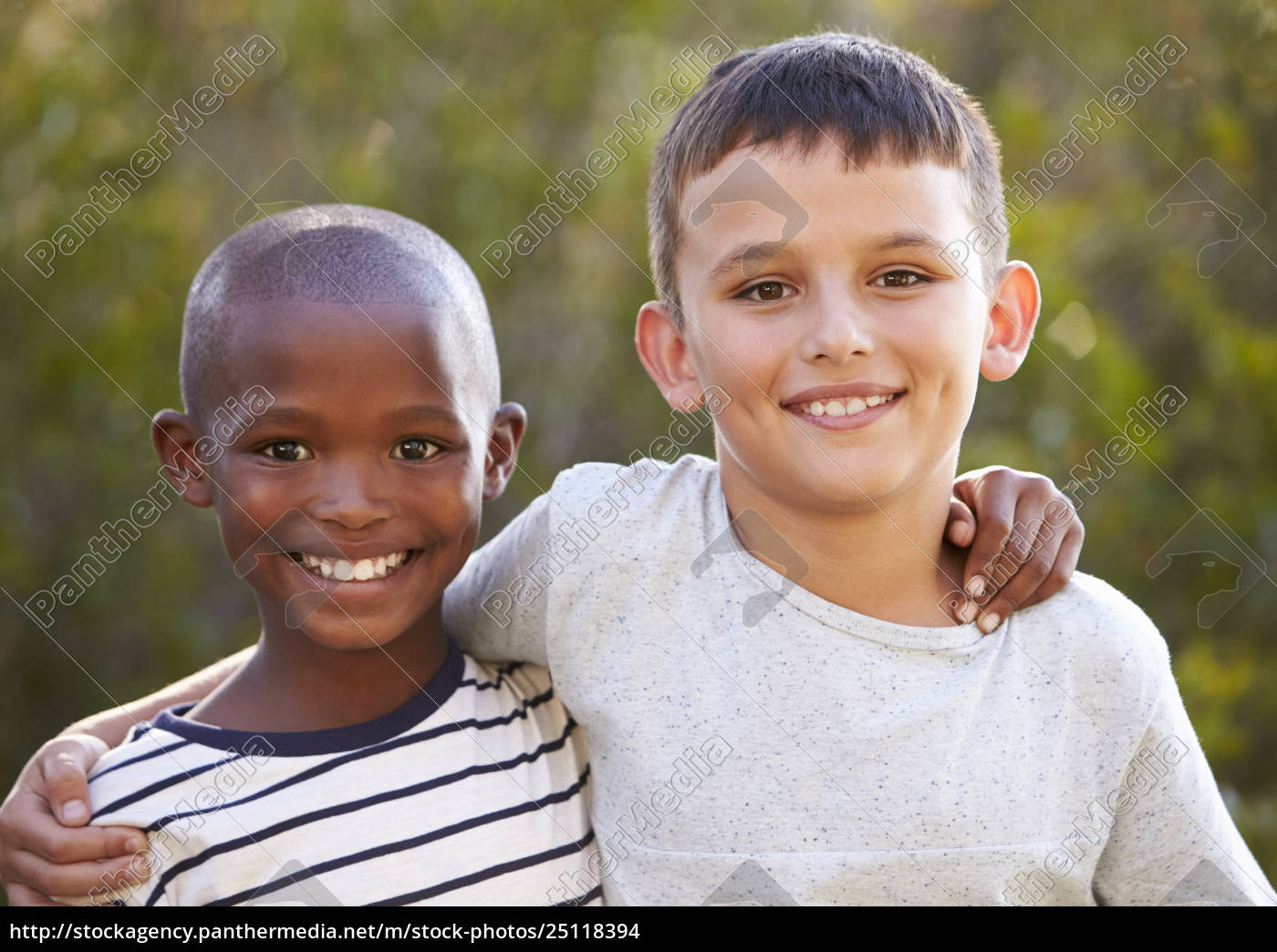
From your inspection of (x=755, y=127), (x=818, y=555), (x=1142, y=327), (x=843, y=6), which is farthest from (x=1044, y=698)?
(x=843, y=6)

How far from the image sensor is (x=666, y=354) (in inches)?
84.5

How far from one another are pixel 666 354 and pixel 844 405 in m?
0.40

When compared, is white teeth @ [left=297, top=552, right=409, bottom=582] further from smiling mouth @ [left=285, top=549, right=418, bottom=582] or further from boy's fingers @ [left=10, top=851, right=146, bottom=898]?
boy's fingers @ [left=10, top=851, right=146, bottom=898]

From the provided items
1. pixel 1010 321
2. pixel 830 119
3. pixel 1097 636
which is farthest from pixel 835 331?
pixel 1097 636

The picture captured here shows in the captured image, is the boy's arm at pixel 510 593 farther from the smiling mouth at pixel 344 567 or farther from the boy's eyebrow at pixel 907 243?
the boy's eyebrow at pixel 907 243

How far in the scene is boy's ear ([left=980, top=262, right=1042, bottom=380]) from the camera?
6.72 feet

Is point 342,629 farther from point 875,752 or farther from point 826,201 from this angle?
point 826,201

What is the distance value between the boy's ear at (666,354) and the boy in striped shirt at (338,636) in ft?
1.04

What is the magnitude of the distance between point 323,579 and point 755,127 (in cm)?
100

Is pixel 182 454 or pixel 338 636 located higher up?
pixel 182 454

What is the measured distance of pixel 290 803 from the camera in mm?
1851

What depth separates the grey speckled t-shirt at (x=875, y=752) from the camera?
6.04 feet

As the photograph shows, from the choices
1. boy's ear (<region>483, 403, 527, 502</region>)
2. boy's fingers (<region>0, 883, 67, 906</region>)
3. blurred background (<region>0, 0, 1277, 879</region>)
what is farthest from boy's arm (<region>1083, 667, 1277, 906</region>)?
blurred background (<region>0, 0, 1277, 879</region>)
